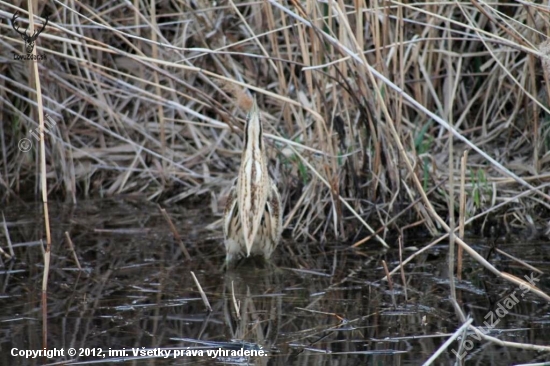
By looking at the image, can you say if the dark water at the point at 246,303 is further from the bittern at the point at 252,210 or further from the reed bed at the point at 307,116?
the reed bed at the point at 307,116

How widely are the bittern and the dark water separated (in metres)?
0.10

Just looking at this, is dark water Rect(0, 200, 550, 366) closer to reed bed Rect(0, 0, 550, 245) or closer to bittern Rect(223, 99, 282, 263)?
bittern Rect(223, 99, 282, 263)

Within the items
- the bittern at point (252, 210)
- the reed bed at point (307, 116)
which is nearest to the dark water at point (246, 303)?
the bittern at point (252, 210)

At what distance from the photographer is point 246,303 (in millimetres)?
3072

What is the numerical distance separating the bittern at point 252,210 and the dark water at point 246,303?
10 cm

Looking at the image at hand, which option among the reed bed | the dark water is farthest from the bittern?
the reed bed

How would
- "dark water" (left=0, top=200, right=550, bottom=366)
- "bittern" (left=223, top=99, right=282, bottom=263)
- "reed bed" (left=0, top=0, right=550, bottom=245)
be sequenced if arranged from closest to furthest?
"dark water" (left=0, top=200, right=550, bottom=366), "bittern" (left=223, top=99, right=282, bottom=263), "reed bed" (left=0, top=0, right=550, bottom=245)

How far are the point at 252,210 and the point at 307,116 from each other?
3.30ft

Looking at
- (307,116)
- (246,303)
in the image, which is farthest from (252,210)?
(307,116)

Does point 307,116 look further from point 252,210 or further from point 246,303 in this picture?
point 246,303

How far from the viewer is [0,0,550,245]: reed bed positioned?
376 cm

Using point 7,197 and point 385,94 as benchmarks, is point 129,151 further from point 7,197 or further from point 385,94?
point 385,94

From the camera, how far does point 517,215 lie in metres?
3.85

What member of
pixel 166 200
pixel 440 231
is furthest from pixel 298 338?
pixel 166 200
